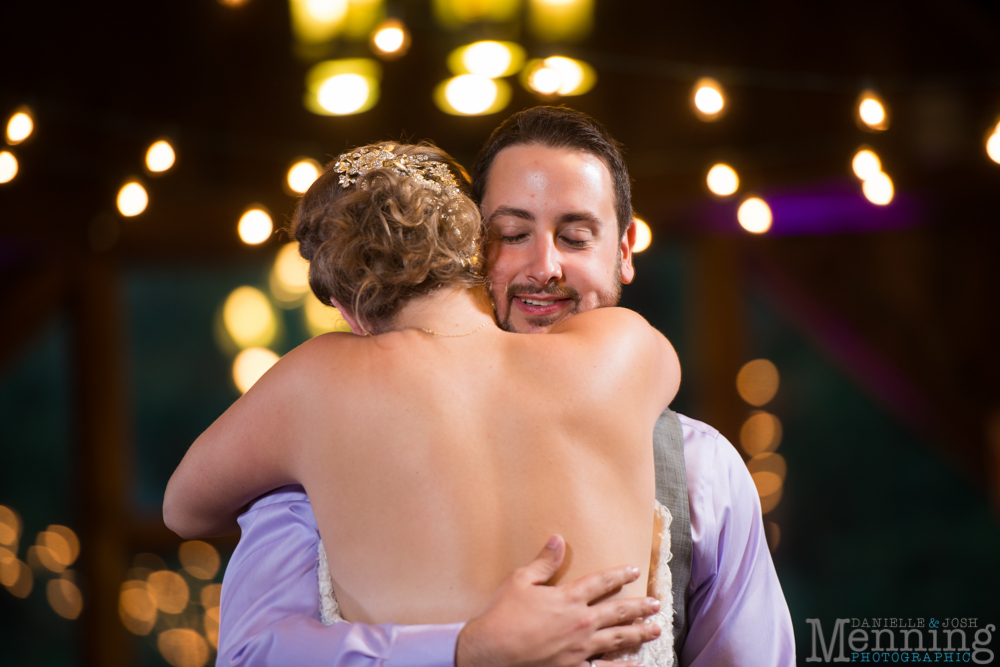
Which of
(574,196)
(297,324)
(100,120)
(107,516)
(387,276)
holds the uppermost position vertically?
(100,120)

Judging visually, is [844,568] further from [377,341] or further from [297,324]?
[377,341]

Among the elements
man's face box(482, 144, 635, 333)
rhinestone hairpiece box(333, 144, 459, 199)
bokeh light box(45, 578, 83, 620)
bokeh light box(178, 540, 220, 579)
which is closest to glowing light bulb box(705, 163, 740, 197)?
man's face box(482, 144, 635, 333)

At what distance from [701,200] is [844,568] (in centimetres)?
270

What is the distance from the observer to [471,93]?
4.43 metres

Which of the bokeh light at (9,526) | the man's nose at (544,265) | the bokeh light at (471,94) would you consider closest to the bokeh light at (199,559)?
the bokeh light at (9,526)

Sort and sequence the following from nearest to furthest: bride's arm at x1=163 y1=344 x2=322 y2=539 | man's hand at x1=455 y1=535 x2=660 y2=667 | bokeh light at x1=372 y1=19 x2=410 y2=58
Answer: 1. man's hand at x1=455 y1=535 x2=660 y2=667
2. bride's arm at x1=163 y1=344 x2=322 y2=539
3. bokeh light at x1=372 y1=19 x2=410 y2=58

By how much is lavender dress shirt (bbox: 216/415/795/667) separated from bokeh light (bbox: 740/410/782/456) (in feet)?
12.9

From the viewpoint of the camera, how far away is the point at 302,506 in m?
1.51

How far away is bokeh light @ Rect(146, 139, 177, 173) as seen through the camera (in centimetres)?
322

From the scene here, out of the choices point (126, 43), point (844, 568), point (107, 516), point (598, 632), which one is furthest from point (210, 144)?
point (844, 568)

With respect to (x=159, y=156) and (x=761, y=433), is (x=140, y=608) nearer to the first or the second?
(x=159, y=156)

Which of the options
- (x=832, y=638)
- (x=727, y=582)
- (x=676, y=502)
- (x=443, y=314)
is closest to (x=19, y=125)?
(x=443, y=314)

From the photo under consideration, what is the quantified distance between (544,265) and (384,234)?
44cm

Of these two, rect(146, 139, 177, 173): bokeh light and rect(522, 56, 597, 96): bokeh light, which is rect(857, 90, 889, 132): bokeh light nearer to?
rect(522, 56, 597, 96): bokeh light
